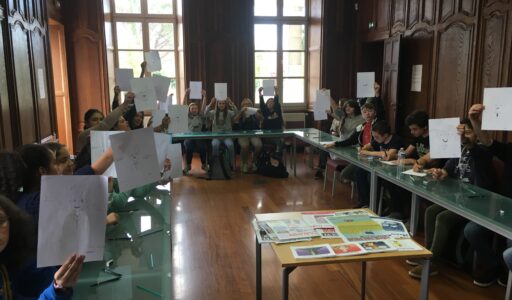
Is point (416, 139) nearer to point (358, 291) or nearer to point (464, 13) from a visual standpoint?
point (358, 291)

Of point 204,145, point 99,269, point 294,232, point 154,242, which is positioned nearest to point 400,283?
point 294,232

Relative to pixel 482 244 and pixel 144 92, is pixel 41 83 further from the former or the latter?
pixel 482 244

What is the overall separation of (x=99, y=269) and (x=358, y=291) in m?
1.85

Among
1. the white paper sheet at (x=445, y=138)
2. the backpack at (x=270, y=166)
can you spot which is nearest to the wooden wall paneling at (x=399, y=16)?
the backpack at (x=270, y=166)

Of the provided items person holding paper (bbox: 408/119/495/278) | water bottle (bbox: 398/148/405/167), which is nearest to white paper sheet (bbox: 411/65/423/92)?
water bottle (bbox: 398/148/405/167)

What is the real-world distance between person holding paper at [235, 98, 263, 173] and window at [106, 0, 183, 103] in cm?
191

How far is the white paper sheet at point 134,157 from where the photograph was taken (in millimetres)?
2014

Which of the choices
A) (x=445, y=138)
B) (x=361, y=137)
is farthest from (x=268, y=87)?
(x=445, y=138)

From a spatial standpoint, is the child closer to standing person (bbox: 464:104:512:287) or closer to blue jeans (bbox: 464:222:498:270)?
standing person (bbox: 464:104:512:287)

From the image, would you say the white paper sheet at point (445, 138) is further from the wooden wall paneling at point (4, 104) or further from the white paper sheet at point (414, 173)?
the wooden wall paneling at point (4, 104)

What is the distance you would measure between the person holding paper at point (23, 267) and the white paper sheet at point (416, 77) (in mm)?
5664

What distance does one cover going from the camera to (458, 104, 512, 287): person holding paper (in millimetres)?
2896

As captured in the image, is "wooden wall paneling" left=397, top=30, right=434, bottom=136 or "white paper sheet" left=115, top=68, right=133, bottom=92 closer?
"white paper sheet" left=115, top=68, right=133, bottom=92

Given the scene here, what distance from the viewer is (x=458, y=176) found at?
3.34 meters
